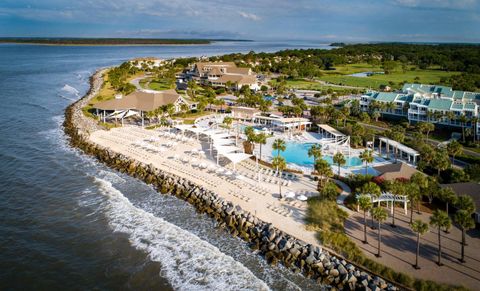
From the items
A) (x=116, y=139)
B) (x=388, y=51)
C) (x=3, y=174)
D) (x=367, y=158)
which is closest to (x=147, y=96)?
(x=116, y=139)

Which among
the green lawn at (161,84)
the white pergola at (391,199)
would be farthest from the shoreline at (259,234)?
the green lawn at (161,84)

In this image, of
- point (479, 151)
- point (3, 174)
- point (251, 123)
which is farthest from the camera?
point (251, 123)

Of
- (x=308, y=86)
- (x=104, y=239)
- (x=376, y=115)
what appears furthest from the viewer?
(x=308, y=86)

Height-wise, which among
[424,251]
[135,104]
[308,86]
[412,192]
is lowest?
[424,251]

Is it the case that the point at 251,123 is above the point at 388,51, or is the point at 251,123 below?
below

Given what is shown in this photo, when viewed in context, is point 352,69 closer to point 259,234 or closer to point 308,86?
point 308,86

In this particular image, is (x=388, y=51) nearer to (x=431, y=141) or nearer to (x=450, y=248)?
(x=431, y=141)

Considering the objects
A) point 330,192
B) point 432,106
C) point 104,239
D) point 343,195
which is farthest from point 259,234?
point 432,106

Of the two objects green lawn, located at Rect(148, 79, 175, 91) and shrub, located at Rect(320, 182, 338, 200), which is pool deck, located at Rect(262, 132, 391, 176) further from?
green lawn, located at Rect(148, 79, 175, 91)
